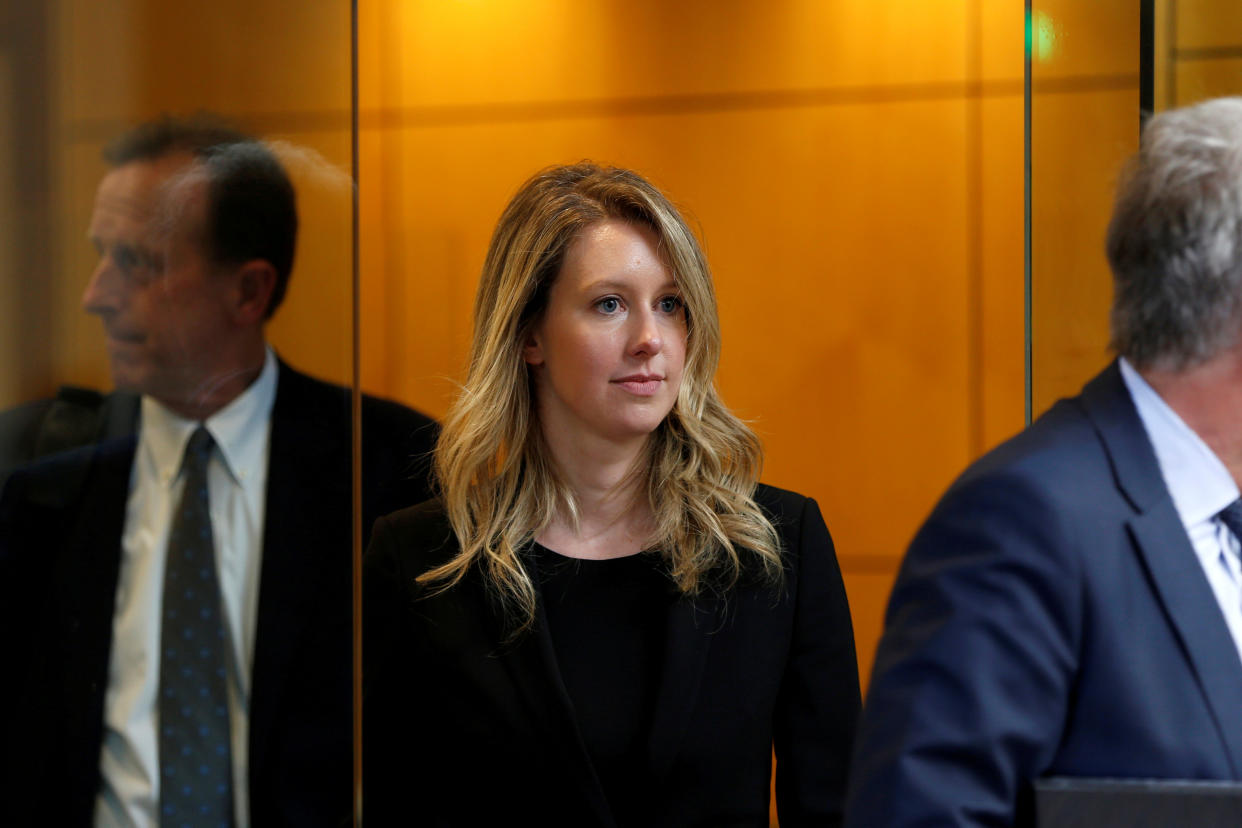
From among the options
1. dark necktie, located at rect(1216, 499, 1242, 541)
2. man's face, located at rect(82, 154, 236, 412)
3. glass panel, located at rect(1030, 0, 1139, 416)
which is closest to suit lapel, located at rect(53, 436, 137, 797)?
man's face, located at rect(82, 154, 236, 412)

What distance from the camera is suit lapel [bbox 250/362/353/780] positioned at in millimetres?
1924

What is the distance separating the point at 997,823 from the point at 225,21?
1.57 meters

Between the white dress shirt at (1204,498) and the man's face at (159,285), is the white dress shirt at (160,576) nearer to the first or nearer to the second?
the man's face at (159,285)

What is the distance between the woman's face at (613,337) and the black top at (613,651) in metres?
0.25

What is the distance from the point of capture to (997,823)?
1186mm

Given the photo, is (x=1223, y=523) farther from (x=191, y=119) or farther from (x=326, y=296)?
(x=191, y=119)

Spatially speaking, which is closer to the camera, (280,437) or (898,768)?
(898,768)

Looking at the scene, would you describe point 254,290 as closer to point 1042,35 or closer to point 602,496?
point 602,496

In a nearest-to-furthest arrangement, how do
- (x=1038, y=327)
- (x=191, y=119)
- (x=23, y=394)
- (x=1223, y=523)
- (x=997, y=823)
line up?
(x=997, y=823)
(x=1223, y=523)
(x=23, y=394)
(x=191, y=119)
(x=1038, y=327)

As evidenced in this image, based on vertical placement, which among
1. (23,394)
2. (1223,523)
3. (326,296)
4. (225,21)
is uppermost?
(225,21)

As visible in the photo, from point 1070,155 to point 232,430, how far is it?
153 cm

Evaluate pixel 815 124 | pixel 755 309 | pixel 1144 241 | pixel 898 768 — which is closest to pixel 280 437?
pixel 898 768

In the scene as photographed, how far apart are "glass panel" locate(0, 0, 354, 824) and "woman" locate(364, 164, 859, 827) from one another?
0.18m

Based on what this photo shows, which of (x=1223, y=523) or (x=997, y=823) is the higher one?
(x=1223, y=523)
